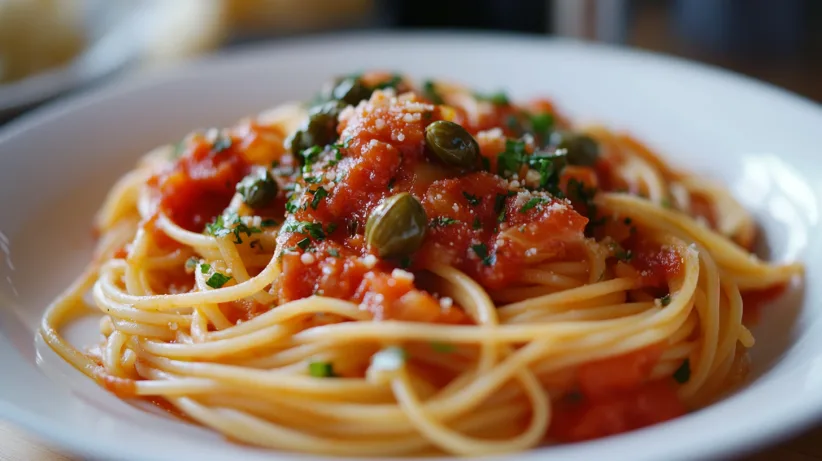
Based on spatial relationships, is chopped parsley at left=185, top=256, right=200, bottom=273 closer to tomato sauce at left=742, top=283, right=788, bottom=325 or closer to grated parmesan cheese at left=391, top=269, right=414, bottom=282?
grated parmesan cheese at left=391, top=269, right=414, bottom=282

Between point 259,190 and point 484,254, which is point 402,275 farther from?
point 259,190

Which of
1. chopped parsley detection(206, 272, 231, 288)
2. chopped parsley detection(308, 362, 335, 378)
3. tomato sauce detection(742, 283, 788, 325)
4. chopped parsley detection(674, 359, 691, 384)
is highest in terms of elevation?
chopped parsley detection(206, 272, 231, 288)

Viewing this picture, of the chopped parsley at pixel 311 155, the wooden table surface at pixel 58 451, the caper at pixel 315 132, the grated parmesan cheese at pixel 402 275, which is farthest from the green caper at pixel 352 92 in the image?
the wooden table surface at pixel 58 451

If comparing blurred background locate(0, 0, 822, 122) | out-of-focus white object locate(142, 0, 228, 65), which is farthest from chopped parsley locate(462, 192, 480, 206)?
out-of-focus white object locate(142, 0, 228, 65)

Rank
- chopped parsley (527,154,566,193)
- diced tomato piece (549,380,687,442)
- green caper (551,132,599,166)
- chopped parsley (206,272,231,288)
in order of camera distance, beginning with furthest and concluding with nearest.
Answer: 1. green caper (551,132,599,166)
2. chopped parsley (527,154,566,193)
3. chopped parsley (206,272,231,288)
4. diced tomato piece (549,380,687,442)

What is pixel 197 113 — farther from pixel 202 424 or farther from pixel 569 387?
pixel 569 387

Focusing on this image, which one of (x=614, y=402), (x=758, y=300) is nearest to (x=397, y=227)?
(x=614, y=402)
